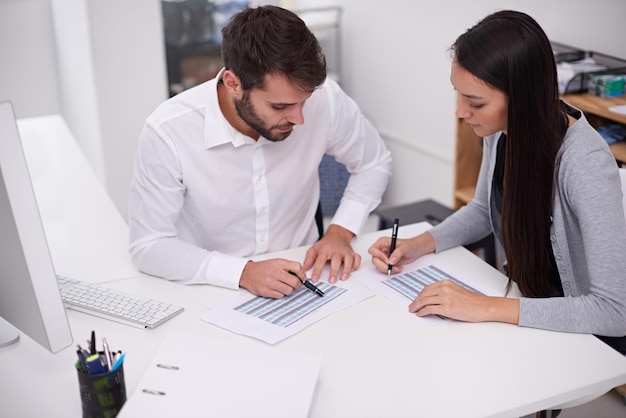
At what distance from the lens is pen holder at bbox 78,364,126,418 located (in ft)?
3.76

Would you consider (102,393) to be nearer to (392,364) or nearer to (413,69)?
(392,364)

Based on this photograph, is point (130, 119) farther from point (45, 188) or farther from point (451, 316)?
point (451, 316)

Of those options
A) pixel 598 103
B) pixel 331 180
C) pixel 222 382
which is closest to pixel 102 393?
pixel 222 382

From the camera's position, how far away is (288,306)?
1.54m

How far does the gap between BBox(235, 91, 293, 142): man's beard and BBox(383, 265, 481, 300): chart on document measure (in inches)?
16.8

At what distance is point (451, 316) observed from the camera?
1462mm

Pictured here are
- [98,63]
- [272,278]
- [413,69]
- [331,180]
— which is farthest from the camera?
[331,180]

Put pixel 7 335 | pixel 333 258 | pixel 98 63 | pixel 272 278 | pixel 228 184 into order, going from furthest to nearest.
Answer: pixel 98 63 → pixel 228 184 → pixel 333 258 → pixel 272 278 → pixel 7 335

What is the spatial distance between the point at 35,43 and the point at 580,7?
2736 mm

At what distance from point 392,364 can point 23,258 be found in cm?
65

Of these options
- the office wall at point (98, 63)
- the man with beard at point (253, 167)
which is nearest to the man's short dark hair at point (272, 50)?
the man with beard at point (253, 167)

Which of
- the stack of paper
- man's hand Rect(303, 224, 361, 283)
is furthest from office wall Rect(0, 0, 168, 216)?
the stack of paper

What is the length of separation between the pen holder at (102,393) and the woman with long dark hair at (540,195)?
61cm

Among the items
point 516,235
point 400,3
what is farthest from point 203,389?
point 400,3
